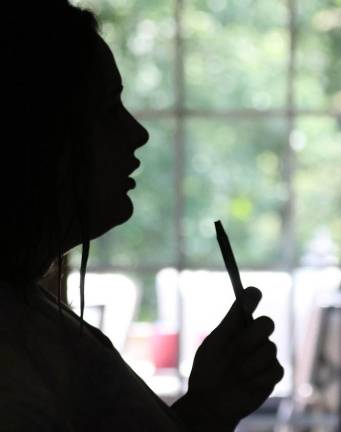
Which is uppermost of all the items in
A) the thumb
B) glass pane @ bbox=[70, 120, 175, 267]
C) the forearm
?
glass pane @ bbox=[70, 120, 175, 267]

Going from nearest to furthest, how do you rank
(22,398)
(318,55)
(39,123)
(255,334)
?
1. (22,398)
2. (39,123)
3. (255,334)
4. (318,55)

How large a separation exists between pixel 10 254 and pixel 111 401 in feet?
0.41

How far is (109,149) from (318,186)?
284 cm

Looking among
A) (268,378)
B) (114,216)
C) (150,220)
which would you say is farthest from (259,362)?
(150,220)

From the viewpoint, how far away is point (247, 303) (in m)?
0.81

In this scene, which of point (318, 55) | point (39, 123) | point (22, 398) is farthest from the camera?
point (318, 55)

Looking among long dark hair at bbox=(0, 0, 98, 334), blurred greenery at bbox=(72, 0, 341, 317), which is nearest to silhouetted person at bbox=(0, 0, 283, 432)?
long dark hair at bbox=(0, 0, 98, 334)

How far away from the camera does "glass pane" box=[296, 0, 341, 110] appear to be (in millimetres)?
3520

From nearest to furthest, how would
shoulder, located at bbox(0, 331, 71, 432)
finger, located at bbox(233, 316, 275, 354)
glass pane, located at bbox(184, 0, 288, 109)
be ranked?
shoulder, located at bbox(0, 331, 71, 432), finger, located at bbox(233, 316, 275, 354), glass pane, located at bbox(184, 0, 288, 109)

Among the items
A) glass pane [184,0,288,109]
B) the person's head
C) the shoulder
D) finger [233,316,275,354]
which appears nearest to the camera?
the shoulder

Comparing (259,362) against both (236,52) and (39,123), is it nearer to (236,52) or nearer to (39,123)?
(39,123)

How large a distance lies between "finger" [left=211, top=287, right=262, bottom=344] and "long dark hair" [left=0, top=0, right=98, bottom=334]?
15cm

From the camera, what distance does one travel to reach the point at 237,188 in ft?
11.8

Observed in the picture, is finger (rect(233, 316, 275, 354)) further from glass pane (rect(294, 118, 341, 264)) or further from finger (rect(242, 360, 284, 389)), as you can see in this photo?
glass pane (rect(294, 118, 341, 264))
